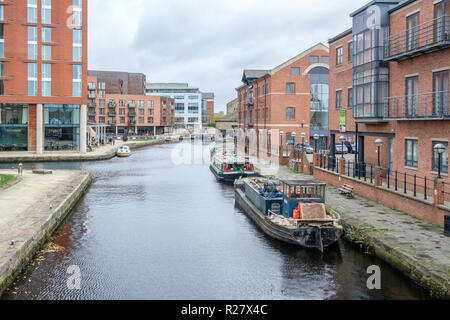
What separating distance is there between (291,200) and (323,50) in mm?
41995

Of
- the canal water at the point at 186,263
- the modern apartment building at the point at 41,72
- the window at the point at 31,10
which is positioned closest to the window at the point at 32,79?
the modern apartment building at the point at 41,72

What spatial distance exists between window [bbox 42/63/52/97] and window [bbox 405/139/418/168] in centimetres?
4848

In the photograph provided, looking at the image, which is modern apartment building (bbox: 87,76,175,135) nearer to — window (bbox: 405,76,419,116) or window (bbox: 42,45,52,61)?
window (bbox: 42,45,52,61)

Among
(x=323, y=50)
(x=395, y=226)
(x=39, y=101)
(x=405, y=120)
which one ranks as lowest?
(x=395, y=226)

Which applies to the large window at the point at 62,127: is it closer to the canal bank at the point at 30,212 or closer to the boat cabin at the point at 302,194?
the canal bank at the point at 30,212

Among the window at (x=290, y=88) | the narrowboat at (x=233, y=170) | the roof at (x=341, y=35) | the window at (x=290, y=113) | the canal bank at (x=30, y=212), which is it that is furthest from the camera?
the window at (x=290, y=113)

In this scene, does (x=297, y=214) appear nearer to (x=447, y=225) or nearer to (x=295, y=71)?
(x=447, y=225)

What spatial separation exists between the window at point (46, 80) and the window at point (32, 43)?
1.71m

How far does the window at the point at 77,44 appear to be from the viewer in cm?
6053

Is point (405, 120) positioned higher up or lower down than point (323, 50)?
lower down

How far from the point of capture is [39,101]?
194 ft

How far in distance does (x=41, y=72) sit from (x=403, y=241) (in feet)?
178
